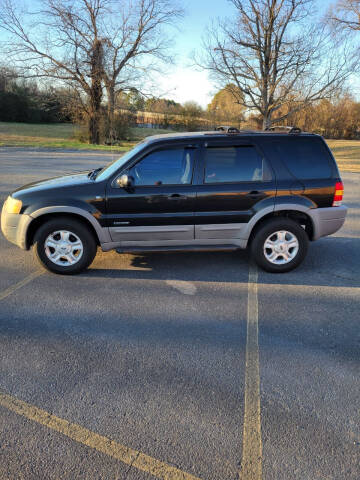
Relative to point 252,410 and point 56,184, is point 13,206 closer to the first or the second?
point 56,184

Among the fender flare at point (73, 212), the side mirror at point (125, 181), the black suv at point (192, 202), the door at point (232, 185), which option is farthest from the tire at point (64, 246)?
the door at point (232, 185)

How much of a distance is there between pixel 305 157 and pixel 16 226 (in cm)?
380

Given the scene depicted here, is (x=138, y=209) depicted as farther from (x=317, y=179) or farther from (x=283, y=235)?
(x=317, y=179)

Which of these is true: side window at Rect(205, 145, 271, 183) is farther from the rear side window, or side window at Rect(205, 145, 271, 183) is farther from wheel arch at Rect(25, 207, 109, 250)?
wheel arch at Rect(25, 207, 109, 250)

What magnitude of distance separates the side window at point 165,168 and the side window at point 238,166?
341 millimetres

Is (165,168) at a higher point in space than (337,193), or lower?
higher

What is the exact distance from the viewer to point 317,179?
4.66 m

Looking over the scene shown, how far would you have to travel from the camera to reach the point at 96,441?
2207 mm

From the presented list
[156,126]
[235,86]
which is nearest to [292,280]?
[235,86]

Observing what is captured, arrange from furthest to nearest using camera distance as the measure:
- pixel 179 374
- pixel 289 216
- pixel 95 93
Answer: pixel 95 93 → pixel 289 216 → pixel 179 374

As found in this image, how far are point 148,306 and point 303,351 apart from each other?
5.31 feet

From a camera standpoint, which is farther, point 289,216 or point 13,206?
point 289,216

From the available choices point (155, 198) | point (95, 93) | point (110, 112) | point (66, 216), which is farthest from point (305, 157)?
point (95, 93)

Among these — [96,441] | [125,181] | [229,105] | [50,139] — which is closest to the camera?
[96,441]
